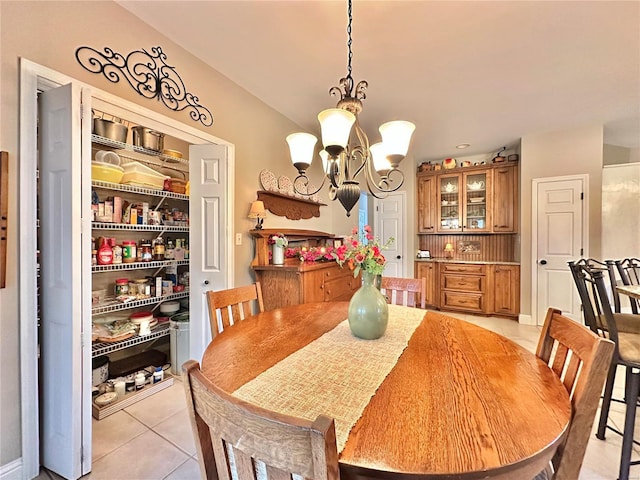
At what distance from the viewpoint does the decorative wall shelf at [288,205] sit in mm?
3021

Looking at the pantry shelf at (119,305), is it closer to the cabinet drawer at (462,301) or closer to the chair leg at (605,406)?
the chair leg at (605,406)

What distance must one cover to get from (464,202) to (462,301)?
1.64 meters

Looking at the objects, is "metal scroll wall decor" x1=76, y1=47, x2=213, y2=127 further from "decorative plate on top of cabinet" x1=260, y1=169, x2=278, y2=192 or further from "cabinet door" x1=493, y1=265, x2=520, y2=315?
"cabinet door" x1=493, y1=265, x2=520, y2=315

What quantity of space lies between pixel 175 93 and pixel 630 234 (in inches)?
213

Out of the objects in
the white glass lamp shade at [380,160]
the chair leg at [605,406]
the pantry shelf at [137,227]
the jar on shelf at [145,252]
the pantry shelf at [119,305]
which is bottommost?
the chair leg at [605,406]

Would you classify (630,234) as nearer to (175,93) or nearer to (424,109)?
(424,109)

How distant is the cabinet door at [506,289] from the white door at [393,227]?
4.58ft

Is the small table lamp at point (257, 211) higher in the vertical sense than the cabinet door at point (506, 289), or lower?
higher

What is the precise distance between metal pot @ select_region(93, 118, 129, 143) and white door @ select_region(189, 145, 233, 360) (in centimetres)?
51

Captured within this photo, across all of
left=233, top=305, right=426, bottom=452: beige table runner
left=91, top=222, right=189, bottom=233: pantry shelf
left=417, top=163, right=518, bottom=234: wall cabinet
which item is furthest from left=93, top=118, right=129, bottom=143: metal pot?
left=417, top=163, right=518, bottom=234: wall cabinet

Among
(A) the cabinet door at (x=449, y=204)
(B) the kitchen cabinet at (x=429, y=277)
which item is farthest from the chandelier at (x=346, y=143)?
(A) the cabinet door at (x=449, y=204)

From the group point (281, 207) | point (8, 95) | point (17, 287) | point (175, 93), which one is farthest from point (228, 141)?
point (17, 287)

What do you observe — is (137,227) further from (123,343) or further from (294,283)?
(294,283)

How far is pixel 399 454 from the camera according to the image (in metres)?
0.60
